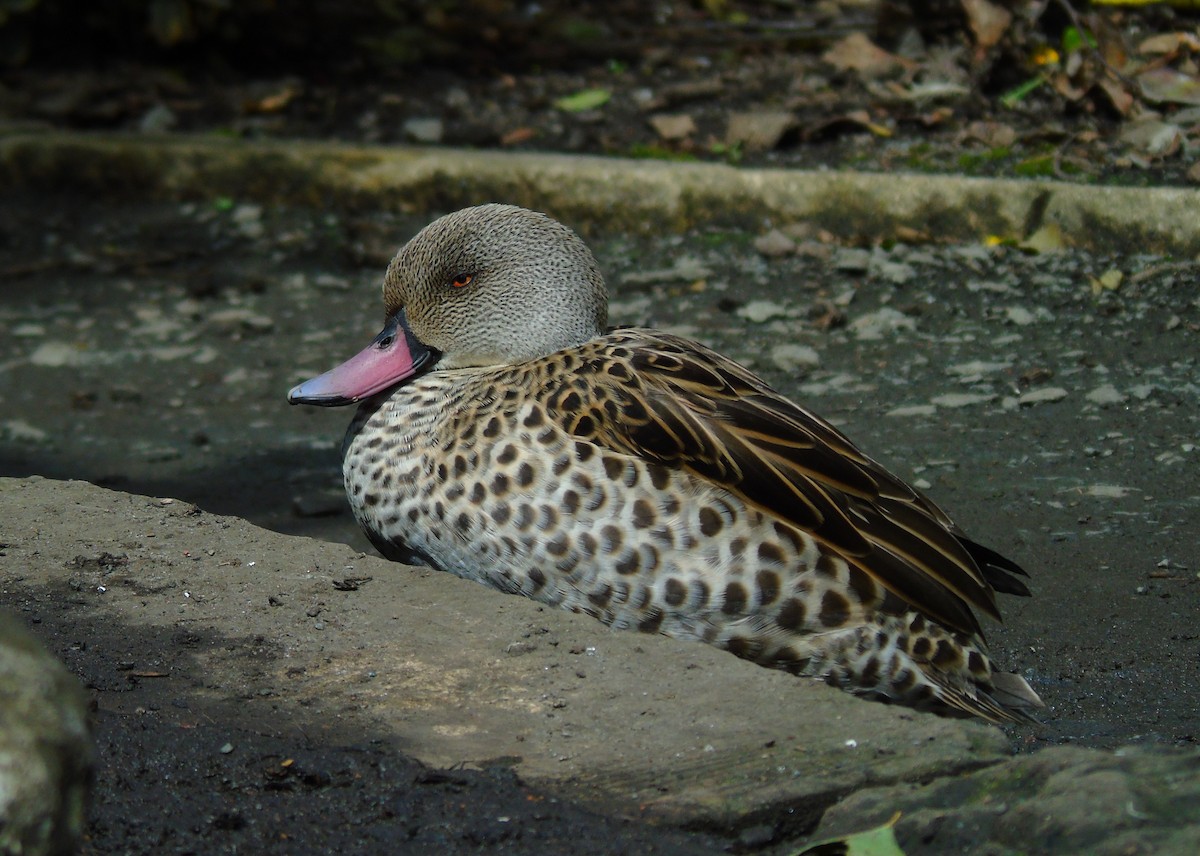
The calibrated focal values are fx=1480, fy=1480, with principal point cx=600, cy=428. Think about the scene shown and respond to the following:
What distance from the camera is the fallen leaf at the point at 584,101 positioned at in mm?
7922

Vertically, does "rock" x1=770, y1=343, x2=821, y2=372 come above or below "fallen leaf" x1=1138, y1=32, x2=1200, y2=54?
below

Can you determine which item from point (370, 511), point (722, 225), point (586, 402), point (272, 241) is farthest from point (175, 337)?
point (586, 402)

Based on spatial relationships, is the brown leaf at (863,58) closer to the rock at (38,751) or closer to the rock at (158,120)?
the rock at (158,120)

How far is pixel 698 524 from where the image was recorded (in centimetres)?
328

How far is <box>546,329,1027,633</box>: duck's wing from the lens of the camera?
10.8 ft

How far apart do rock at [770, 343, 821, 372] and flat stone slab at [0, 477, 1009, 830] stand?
7.90ft

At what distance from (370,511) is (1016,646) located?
1674 mm

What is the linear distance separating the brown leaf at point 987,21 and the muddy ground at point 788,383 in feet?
5.71

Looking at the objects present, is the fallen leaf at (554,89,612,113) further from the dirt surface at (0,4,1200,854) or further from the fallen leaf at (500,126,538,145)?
the fallen leaf at (500,126,538,145)

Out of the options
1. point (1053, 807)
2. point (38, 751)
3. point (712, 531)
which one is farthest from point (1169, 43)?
point (38, 751)

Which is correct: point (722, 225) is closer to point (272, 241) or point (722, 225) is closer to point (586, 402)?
point (272, 241)

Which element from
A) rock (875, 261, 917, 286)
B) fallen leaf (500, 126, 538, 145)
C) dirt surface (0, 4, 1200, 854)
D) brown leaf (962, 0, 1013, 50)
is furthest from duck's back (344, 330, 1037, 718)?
brown leaf (962, 0, 1013, 50)

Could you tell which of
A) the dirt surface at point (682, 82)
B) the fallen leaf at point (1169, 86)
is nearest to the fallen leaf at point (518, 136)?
the dirt surface at point (682, 82)

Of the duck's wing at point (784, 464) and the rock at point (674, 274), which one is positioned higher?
the duck's wing at point (784, 464)
